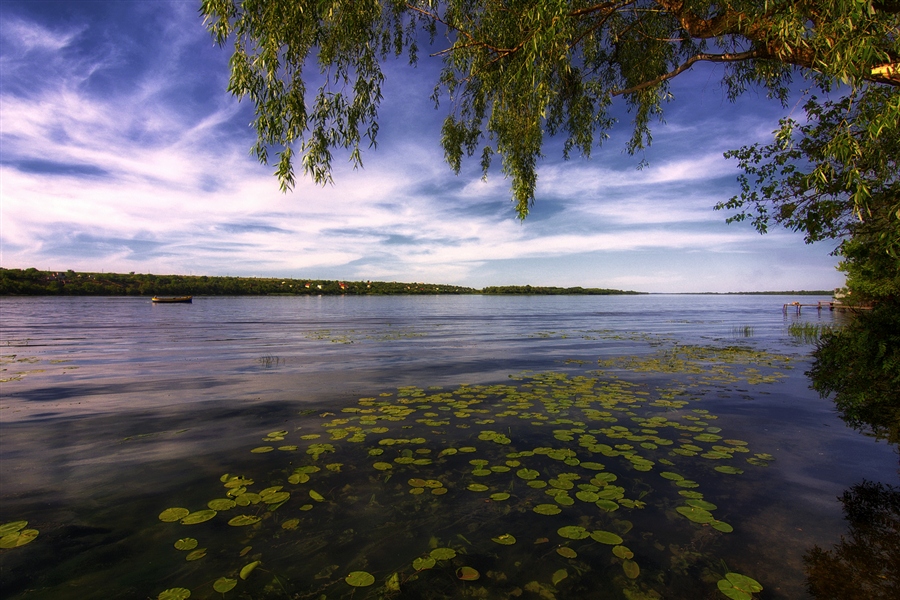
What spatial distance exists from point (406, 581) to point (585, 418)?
5325 mm

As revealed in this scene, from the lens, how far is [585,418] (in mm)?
7715

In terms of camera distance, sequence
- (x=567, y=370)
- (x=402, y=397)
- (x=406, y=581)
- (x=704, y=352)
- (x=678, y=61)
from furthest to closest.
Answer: (x=704, y=352)
(x=567, y=370)
(x=678, y=61)
(x=402, y=397)
(x=406, y=581)

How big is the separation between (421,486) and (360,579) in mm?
1674

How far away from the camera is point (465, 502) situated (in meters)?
4.53

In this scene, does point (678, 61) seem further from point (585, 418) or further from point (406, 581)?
point (406, 581)

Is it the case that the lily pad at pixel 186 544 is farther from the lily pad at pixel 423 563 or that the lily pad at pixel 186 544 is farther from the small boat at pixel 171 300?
the small boat at pixel 171 300

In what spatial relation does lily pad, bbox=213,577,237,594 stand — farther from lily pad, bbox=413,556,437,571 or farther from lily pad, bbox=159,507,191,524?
lily pad, bbox=413,556,437,571

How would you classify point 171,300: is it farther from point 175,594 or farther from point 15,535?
point 175,594

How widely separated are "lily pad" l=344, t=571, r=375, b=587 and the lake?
0.05ft

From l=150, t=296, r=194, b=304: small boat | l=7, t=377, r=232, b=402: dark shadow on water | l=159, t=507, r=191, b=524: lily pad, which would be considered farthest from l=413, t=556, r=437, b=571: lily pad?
l=150, t=296, r=194, b=304: small boat

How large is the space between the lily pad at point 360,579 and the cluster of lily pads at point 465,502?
1cm

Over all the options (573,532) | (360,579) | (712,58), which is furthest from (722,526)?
(712,58)

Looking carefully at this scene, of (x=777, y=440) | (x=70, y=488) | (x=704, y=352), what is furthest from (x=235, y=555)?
(x=704, y=352)

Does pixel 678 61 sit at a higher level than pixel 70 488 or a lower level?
higher
